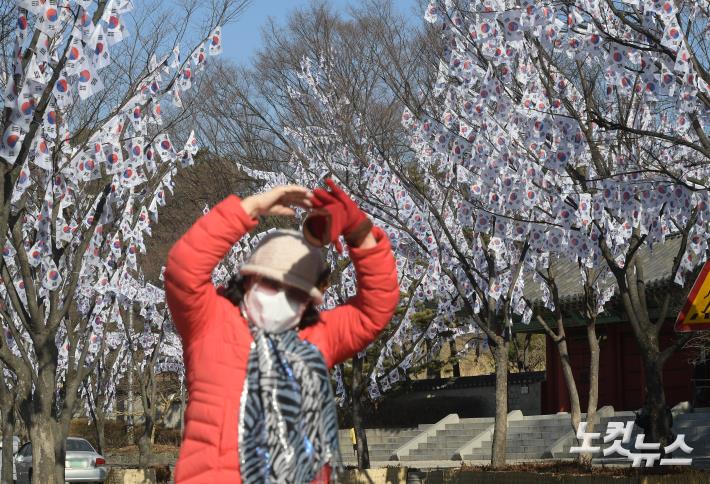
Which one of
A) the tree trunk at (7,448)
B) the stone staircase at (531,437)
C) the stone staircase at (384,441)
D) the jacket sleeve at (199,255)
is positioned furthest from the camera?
the stone staircase at (384,441)

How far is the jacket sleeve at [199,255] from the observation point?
3.63m

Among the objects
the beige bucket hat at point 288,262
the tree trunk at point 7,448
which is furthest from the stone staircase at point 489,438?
the beige bucket hat at point 288,262

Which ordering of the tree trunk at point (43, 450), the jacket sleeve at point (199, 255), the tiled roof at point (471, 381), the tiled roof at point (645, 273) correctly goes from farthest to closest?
the tiled roof at point (471, 381) < the tiled roof at point (645, 273) < the tree trunk at point (43, 450) < the jacket sleeve at point (199, 255)

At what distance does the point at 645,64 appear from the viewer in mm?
9781

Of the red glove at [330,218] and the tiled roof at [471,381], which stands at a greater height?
the tiled roof at [471,381]

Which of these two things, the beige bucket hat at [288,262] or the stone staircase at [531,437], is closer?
the beige bucket hat at [288,262]

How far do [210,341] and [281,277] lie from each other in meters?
0.30

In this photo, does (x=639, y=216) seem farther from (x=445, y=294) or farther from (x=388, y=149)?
(x=445, y=294)

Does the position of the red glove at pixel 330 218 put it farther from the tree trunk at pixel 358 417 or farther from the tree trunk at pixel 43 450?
the tree trunk at pixel 358 417

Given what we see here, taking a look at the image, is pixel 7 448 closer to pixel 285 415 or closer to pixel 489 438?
pixel 489 438

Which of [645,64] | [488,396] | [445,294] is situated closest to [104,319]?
[445,294]

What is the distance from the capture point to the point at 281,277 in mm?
3744

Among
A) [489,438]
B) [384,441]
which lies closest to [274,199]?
[489,438]

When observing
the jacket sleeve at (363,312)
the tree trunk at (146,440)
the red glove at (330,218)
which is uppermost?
the tree trunk at (146,440)
